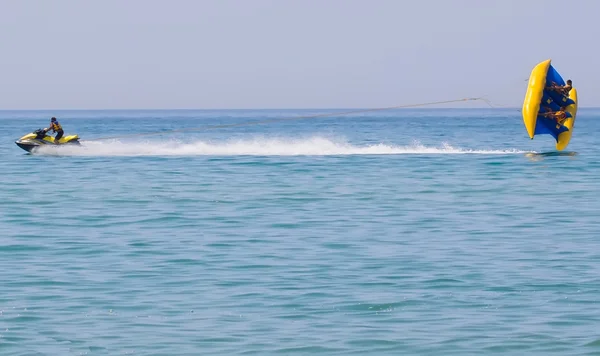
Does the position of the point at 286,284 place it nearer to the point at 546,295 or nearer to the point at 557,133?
the point at 546,295

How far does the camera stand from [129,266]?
16.6 meters

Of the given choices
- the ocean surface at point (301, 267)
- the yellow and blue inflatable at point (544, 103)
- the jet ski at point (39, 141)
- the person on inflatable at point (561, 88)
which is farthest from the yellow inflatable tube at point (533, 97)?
the jet ski at point (39, 141)

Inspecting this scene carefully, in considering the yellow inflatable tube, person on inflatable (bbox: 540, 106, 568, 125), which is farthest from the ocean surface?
person on inflatable (bbox: 540, 106, 568, 125)

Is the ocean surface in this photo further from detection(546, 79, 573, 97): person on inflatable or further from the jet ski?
the jet ski

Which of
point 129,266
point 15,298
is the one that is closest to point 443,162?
point 129,266

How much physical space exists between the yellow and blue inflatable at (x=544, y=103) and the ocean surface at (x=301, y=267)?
109 inches

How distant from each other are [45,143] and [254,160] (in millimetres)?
Answer: 8185

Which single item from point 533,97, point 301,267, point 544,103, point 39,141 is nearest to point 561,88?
point 544,103

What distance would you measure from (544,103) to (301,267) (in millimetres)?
20687

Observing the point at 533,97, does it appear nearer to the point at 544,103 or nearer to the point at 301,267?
the point at 544,103

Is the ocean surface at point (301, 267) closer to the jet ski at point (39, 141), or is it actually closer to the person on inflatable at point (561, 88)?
the person on inflatable at point (561, 88)

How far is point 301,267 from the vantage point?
16.4 metres

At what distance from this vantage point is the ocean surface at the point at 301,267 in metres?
12.2

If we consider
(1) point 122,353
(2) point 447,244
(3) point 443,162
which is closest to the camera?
(1) point 122,353
